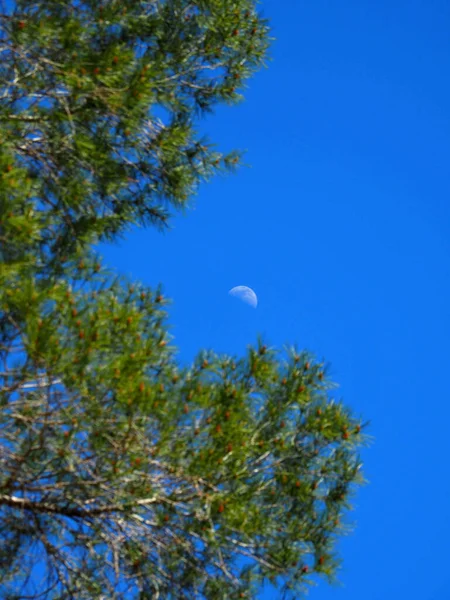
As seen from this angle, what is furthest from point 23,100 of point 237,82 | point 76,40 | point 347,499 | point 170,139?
point 347,499

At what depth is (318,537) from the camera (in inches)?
→ 111

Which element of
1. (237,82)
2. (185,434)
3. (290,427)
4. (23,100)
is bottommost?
(185,434)

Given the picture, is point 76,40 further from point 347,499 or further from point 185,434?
point 347,499

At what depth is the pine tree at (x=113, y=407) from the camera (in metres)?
2.45

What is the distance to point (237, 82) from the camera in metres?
4.13

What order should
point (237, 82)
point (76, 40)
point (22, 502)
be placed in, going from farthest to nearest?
point (237, 82) → point (76, 40) → point (22, 502)

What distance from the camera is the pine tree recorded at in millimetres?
2453

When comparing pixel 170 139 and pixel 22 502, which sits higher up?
pixel 170 139

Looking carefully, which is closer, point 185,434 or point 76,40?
point 185,434

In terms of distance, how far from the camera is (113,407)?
245cm

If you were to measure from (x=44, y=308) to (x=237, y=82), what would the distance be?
6.84 ft

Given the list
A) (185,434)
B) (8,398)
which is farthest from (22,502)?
(185,434)

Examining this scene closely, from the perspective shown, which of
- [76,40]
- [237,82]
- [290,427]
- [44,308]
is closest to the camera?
[44,308]

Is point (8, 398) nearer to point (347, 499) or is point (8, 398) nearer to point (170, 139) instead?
point (347, 499)
